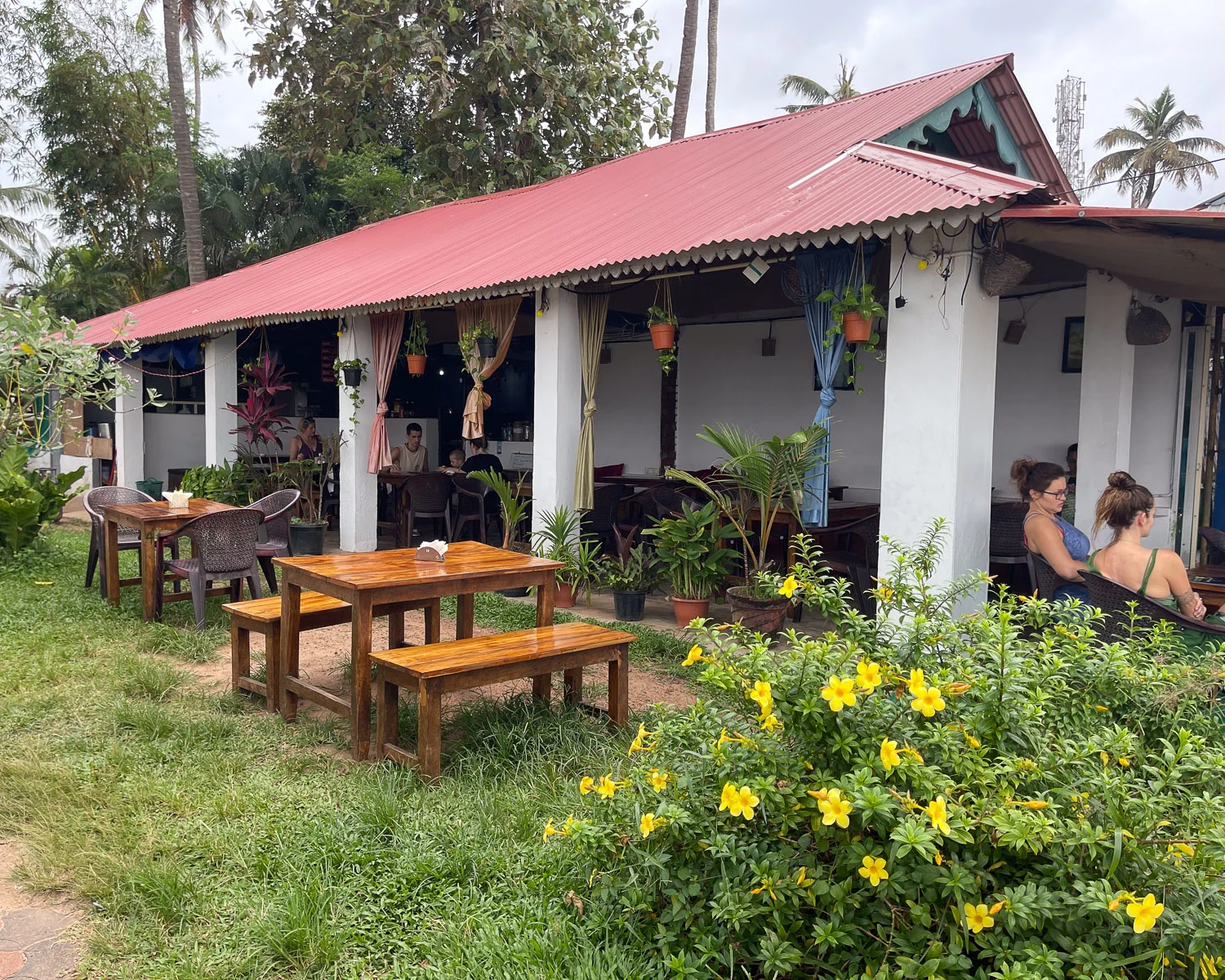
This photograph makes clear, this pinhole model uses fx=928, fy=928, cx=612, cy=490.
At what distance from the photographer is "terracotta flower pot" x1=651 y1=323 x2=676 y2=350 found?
23.0 ft

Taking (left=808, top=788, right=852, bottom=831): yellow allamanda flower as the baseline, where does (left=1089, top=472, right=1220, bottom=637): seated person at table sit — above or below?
above

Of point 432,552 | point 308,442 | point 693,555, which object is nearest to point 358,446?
point 308,442

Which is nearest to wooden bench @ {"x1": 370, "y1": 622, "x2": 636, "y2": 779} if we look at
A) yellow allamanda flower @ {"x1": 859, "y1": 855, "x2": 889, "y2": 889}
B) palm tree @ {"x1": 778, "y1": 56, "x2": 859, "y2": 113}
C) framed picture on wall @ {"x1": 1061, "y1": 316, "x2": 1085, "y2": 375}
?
yellow allamanda flower @ {"x1": 859, "y1": 855, "x2": 889, "y2": 889}

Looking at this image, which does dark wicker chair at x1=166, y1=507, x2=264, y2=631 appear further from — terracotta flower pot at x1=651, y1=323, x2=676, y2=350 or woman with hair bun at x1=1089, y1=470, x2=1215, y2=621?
woman with hair bun at x1=1089, y1=470, x2=1215, y2=621

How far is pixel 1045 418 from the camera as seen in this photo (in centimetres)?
822

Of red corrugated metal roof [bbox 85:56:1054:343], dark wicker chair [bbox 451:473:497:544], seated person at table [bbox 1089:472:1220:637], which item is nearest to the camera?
seated person at table [bbox 1089:472:1220:637]

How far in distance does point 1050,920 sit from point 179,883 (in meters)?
2.44

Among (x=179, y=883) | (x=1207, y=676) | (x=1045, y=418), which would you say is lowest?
(x=179, y=883)

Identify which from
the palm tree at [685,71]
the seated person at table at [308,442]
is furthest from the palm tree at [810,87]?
the seated person at table at [308,442]

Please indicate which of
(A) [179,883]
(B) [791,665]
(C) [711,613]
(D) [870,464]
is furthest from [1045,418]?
(A) [179,883]

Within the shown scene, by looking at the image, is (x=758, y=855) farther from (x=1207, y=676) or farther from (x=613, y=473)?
(x=613, y=473)

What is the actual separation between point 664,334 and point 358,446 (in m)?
3.67

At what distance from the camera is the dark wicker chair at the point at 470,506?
359 inches

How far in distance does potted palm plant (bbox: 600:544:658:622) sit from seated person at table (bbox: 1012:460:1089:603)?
2.87 meters
